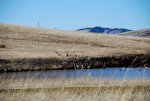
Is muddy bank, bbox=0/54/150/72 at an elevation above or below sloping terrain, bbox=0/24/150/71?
below

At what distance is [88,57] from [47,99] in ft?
82.1

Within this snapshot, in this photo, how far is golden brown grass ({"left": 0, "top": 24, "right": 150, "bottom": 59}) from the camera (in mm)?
32125

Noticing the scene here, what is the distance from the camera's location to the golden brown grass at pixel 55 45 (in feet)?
105

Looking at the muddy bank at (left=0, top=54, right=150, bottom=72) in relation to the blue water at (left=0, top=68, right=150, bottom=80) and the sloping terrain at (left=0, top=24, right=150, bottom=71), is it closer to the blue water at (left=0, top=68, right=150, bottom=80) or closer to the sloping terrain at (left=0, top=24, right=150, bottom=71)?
the sloping terrain at (left=0, top=24, right=150, bottom=71)

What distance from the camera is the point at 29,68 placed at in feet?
83.8

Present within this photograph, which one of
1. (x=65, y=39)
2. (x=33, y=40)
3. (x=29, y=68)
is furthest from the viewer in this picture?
(x=65, y=39)

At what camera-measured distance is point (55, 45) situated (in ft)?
127

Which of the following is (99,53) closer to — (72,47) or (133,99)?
(72,47)

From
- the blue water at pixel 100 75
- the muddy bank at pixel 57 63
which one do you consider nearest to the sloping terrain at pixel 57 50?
the muddy bank at pixel 57 63

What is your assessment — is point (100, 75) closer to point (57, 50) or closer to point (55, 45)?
point (57, 50)

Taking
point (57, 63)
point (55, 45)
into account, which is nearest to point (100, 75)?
point (57, 63)

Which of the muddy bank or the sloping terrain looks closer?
the muddy bank

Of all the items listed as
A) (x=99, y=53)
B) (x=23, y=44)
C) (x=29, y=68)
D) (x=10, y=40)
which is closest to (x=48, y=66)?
(x=29, y=68)

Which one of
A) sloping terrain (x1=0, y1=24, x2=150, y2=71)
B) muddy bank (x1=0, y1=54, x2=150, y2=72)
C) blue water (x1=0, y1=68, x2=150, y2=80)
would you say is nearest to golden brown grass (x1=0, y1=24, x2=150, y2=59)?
sloping terrain (x1=0, y1=24, x2=150, y2=71)
